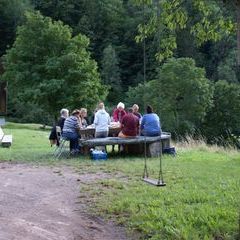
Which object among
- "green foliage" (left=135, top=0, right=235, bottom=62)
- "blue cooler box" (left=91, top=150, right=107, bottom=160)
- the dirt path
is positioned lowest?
the dirt path

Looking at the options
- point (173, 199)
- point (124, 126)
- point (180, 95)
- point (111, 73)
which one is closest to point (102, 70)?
point (111, 73)

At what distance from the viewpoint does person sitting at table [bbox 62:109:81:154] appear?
628 inches

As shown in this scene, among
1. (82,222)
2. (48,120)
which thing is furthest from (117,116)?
(48,120)

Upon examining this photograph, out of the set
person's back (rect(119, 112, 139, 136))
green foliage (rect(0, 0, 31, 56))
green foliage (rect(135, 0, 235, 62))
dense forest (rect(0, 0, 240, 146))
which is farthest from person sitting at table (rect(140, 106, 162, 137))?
green foliage (rect(0, 0, 31, 56))

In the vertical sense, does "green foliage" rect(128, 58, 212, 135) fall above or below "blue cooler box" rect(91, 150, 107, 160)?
above

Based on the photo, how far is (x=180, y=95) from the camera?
203 ft

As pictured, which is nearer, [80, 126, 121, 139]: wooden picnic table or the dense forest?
[80, 126, 121, 139]: wooden picnic table

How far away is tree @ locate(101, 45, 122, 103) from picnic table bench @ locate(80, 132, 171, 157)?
69.3 metres

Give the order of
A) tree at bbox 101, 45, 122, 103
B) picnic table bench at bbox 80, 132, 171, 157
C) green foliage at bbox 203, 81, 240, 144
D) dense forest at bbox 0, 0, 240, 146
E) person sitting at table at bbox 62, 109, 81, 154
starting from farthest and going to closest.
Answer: tree at bbox 101, 45, 122, 103 < green foliage at bbox 203, 81, 240, 144 < dense forest at bbox 0, 0, 240, 146 < person sitting at table at bbox 62, 109, 81, 154 < picnic table bench at bbox 80, 132, 171, 157

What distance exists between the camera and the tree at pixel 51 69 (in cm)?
4772

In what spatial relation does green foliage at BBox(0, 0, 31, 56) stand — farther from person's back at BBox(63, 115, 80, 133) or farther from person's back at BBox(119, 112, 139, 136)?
person's back at BBox(119, 112, 139, 136)

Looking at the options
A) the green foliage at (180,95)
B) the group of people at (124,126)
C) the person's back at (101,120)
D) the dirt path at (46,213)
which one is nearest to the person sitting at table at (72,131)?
the group of people at (124,126)

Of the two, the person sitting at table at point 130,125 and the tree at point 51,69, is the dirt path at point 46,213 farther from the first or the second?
the tree at point 51,69

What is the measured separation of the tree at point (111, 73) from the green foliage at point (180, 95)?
79.0 ft
